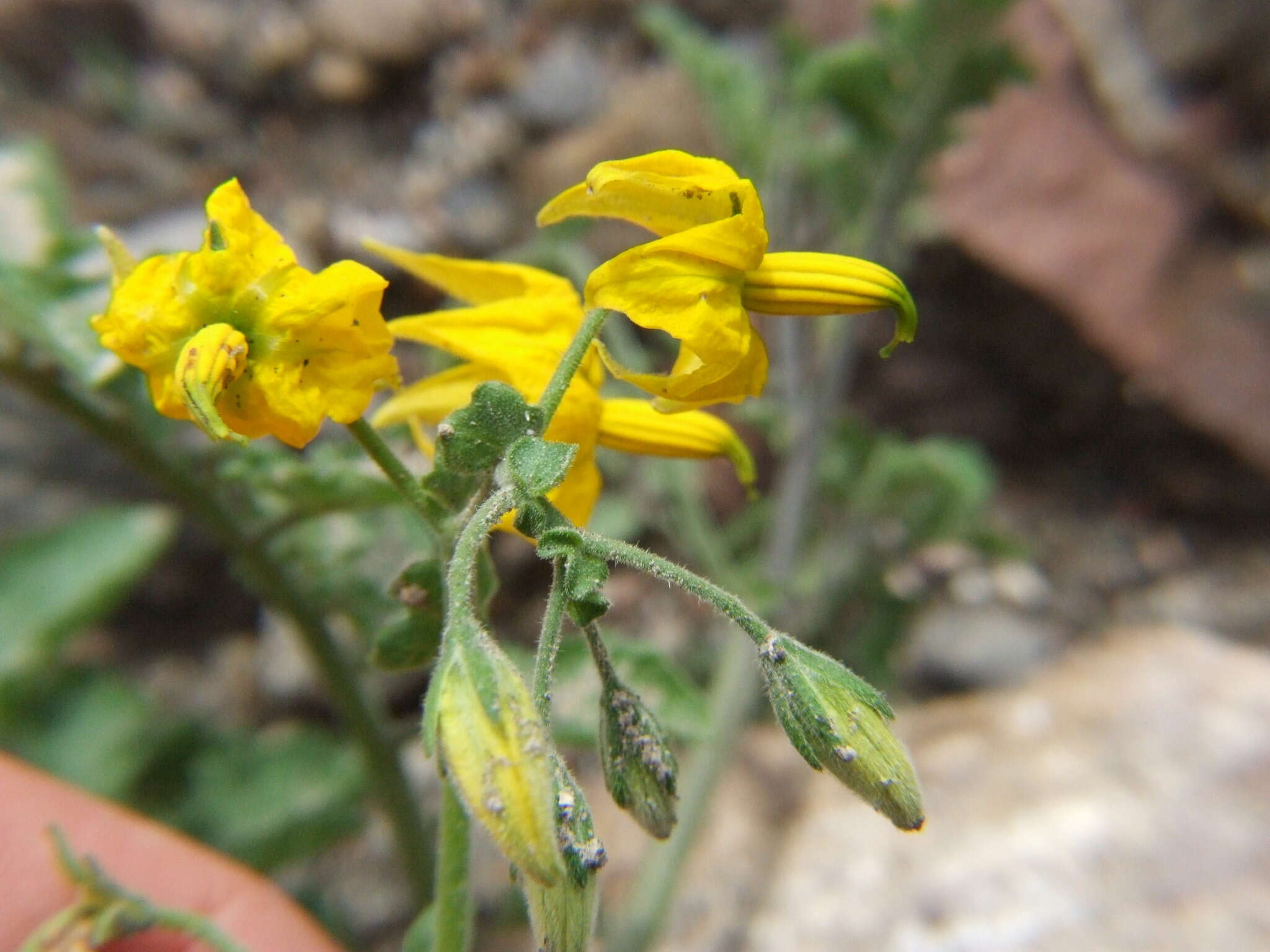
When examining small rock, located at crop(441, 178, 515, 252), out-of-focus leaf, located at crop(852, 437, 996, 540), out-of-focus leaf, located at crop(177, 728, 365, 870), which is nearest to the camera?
out-of-focus leaf, located at crop(177, 728, 365, 870)

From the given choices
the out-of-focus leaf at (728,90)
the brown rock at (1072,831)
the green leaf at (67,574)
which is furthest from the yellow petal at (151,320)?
the out-of-focus leaf at (728,90)

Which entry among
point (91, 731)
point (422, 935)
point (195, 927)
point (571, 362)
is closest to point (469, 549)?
point (571, 362)

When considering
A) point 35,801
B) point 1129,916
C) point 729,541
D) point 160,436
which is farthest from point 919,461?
point 35,801

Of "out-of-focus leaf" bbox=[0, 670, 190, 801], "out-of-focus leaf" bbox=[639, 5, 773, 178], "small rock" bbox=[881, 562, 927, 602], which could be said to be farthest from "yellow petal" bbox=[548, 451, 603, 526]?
"small rock" bbox=[881, 562, 927, 602]

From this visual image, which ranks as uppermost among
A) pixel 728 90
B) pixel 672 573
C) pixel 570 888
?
pixel 672 573

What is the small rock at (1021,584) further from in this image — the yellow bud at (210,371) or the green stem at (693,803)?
the yellow bud at (210,371)

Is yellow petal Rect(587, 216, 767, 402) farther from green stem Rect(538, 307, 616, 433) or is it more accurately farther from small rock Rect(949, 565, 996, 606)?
small rock Rect(949, 565, 996, 606)

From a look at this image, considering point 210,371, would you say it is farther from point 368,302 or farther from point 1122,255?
point 1122,255
